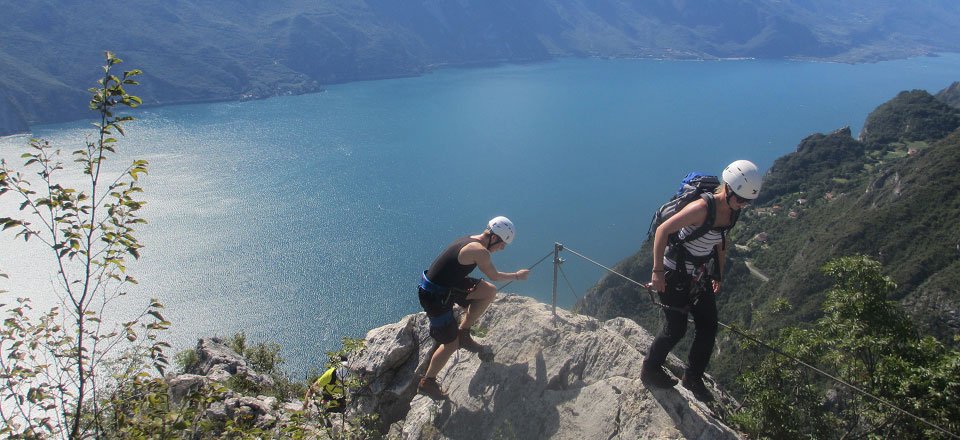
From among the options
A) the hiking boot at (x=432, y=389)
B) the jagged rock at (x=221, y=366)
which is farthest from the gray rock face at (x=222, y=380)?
the hiking boot at (x=432, y=389)

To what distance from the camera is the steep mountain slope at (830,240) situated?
30859 mm

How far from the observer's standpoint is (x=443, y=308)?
598cm

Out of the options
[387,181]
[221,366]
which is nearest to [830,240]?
[387,181]

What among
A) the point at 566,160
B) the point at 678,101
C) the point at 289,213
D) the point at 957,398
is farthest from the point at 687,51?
the point at 957,398

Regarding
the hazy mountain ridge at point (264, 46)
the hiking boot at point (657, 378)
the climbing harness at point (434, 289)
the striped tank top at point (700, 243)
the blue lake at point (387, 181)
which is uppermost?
the hazy mountain ridge at point (264, 46)

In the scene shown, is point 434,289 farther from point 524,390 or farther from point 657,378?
point 657,378

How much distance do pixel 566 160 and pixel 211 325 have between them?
1773 inches

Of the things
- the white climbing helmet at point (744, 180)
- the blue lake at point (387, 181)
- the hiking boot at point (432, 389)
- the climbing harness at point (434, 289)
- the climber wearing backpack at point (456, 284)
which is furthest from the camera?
the blue lake at point (387, 181)

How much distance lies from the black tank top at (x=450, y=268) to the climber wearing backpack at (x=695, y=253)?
1878 millimetres

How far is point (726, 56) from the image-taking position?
185 metres

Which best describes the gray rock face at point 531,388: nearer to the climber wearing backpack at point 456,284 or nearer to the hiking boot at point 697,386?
the hiking boot at point 697,386

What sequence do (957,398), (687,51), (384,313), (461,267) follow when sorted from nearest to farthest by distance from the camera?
(957,398) < (461,267) < (384,313) < (687,51)

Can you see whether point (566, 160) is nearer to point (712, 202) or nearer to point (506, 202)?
point (506, 202)

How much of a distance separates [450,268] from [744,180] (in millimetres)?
2861
